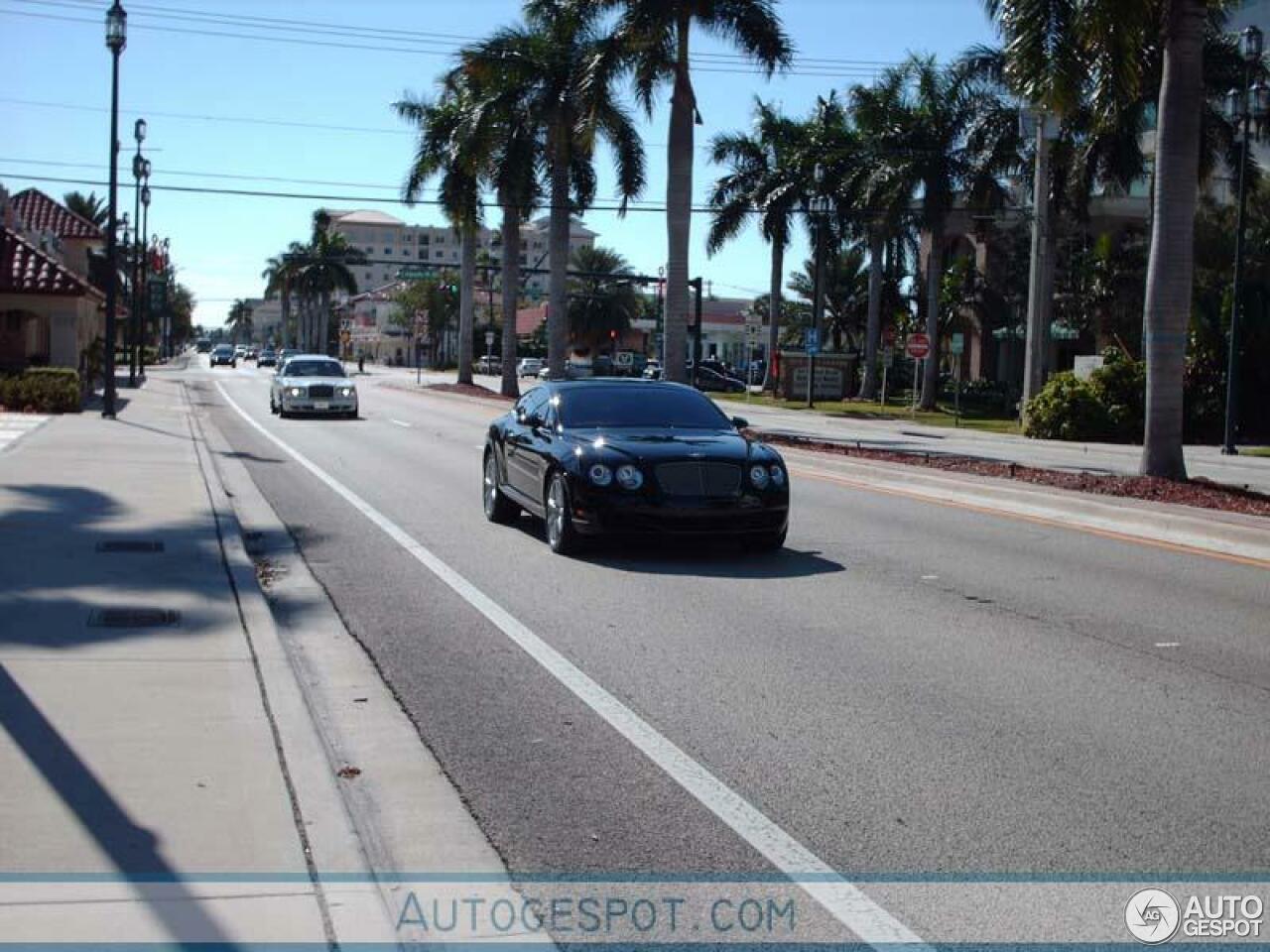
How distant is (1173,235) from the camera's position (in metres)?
17.9

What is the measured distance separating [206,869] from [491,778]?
1.55m

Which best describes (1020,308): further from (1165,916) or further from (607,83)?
(1165,916)

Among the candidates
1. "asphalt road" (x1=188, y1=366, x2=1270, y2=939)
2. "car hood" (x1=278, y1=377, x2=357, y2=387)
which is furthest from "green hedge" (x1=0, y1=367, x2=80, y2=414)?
"asphalt road" (x1=188, y1=366, x2=1270, y2=939)

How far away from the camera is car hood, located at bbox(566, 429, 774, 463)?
479 inches

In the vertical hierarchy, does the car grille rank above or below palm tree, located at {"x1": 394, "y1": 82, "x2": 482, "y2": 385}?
below

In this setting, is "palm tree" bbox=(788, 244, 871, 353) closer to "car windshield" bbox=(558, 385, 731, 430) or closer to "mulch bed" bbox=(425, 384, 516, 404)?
"mulch bed" bbox=(425, 384, 516, 404)

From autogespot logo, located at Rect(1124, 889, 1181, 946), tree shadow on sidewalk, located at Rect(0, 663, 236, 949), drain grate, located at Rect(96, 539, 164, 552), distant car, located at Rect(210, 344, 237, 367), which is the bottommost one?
autogespot logo, located at Rect(1124, 889, 1181, 946)

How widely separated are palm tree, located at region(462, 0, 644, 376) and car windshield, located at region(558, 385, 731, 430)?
22.8 meters

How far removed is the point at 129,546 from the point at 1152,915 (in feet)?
30.8

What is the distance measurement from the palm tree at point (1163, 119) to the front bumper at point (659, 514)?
8.26m

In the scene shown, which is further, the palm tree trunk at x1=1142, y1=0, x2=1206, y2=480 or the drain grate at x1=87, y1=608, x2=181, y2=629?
the palm tree trunk at x1=1142, y1=0, x2=1206, y2=480

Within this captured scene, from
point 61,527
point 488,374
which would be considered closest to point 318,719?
point 61,527

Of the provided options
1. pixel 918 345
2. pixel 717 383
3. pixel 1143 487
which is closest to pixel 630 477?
pixel 1143 487

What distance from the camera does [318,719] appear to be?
7164mm
